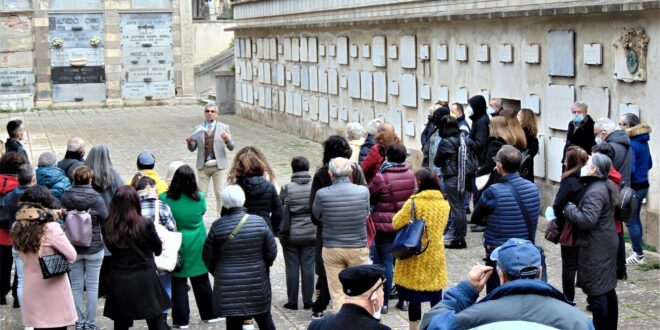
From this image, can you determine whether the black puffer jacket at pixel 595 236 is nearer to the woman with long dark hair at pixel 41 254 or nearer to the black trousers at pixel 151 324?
the black trousers at pixel 151 324

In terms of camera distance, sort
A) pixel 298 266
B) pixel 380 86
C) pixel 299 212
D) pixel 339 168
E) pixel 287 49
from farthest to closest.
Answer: pixel 287 49 < pixel 380 86 < pixel 298 266 < pixel 299 212 < pixel 339 168

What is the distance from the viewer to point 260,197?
9.84 metres

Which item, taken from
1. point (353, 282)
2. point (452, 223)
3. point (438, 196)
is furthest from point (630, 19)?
point (353, 282)

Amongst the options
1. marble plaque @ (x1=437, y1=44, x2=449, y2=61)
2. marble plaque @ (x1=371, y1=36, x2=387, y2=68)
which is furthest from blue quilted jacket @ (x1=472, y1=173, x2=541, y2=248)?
marble plaque @ (x1=371, y1=36, x2=387, y2=68)

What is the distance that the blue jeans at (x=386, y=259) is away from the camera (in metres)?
9.76

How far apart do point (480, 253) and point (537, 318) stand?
7879mm

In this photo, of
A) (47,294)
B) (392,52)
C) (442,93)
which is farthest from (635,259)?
(392,52)

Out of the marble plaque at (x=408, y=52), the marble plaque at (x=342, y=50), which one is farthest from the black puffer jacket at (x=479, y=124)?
the marble plaque at (x=342, y=50)

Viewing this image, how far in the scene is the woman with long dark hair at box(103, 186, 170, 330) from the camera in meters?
8.42

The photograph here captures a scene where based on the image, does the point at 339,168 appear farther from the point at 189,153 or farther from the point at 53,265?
the point at 189,153

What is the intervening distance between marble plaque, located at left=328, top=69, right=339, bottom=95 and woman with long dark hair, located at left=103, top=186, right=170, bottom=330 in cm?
1611

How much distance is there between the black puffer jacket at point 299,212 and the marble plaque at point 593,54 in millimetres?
5108

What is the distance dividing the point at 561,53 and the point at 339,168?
6230mm

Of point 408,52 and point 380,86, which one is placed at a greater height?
point 408,52
